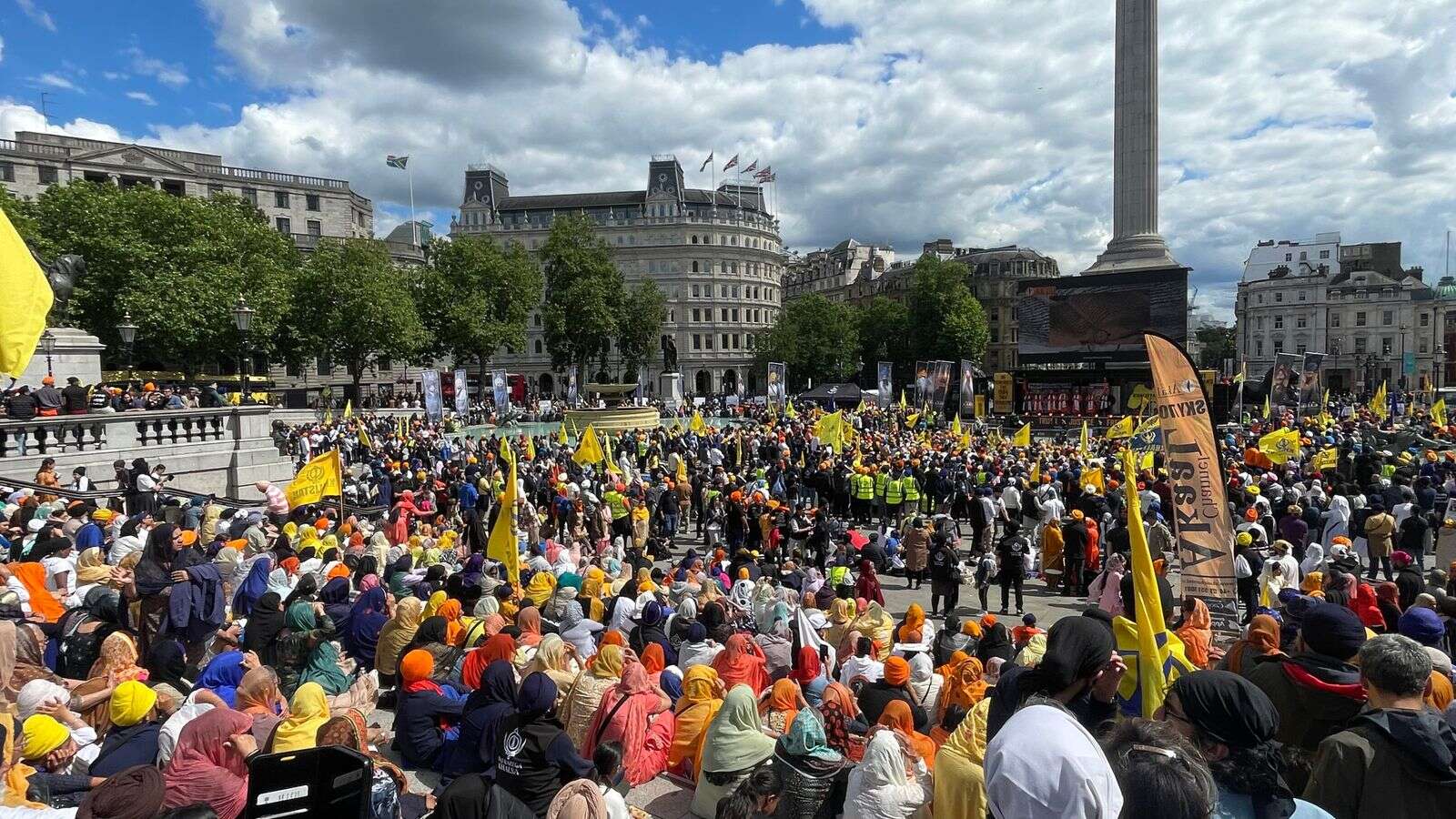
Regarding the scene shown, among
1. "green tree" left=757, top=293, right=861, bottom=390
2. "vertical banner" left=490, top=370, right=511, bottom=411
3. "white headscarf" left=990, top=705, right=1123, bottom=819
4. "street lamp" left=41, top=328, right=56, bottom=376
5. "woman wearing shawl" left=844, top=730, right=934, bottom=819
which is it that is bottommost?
"woman wearing shawl" left=844, top=730, right=934, bottom=819

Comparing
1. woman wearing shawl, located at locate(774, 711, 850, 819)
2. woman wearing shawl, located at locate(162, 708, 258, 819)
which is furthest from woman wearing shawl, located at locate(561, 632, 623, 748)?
woman wearing shawl, located at locate(162, 708, 258, 819)

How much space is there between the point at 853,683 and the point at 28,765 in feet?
17.8

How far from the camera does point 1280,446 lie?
58.1 ft

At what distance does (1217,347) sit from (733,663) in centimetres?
14017

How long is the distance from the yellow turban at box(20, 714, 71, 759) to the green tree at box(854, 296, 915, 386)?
75871 mm

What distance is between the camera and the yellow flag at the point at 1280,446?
17.6 m

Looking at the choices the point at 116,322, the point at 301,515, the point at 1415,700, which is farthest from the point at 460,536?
the point at 116,322

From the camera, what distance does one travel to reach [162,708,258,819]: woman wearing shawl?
4.34m

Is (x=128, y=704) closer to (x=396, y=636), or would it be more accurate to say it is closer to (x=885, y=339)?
(x=396, y=636)

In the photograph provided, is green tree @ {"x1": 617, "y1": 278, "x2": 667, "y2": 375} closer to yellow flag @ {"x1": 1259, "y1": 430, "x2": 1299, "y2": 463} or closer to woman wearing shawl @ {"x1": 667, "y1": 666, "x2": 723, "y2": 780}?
yellow flag @ {"x1": 1259, "y1": 430, "x2": 1299, "y2": 463}

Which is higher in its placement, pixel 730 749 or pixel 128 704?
pixel 128 704

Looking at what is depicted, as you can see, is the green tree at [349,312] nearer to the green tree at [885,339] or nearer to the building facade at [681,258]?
the building facade at [681,258]

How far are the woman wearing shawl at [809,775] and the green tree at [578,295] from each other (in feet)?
215

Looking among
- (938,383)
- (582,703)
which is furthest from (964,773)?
(938,383)
